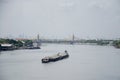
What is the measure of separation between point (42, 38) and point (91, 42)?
106 inches

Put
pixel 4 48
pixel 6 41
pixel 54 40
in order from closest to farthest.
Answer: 1. pixel 4 48
2. pixel 6 41
3. pixel 54 40

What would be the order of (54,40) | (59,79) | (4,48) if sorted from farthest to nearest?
(54,40), (4,48), (59,79)

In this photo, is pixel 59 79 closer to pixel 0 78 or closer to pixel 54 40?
pixel 0 78

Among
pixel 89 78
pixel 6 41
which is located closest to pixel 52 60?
pixel 89 78

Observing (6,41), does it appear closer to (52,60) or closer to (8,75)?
(52,60)

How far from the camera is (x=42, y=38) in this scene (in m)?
15.4

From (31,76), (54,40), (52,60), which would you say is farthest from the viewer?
(54,40)

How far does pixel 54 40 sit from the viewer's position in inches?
590

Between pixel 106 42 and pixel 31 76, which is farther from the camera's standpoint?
pixel 106 42

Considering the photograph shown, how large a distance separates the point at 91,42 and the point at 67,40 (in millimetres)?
1308

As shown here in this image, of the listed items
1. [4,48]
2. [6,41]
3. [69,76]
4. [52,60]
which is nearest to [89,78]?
[69,76]

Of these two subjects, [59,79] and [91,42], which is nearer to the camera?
[59,79]

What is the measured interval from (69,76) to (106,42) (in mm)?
11137

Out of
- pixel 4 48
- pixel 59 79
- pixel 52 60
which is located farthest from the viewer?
pixel 4 48
